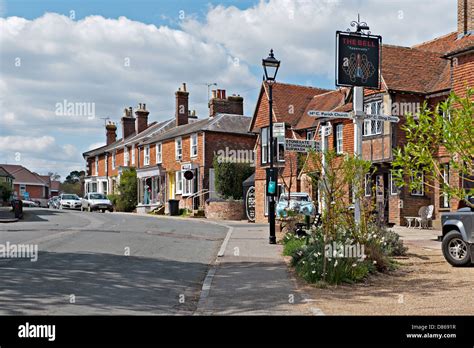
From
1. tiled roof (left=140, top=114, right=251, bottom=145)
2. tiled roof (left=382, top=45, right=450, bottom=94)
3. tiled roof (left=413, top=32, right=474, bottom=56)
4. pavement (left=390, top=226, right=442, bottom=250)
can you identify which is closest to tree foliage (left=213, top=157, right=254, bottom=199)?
tiled roof (left=140, top=114, right=251, bottom=145)

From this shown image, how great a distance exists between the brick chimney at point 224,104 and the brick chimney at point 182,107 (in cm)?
355

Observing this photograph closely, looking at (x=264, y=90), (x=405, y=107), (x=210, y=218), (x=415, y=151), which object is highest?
(x=264, y=90)

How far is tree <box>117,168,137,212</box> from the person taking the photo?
49.2m

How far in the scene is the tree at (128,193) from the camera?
161 feet

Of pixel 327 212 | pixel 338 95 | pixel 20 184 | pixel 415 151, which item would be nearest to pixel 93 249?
pixel 327 212

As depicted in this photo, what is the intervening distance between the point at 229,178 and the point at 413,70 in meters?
15.6

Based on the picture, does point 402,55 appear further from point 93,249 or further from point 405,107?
point 93,249

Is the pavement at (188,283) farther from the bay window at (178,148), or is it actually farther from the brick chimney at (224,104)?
the brick chimney at (224,104)

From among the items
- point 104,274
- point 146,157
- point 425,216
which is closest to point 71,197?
point 146,157

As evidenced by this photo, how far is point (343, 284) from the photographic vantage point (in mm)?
10219

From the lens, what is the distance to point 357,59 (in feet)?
46.0

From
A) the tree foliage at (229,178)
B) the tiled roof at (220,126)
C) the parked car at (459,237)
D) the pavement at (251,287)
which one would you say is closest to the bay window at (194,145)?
the tiled roof at (220,126)

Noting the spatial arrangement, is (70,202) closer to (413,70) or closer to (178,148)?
(178,148)

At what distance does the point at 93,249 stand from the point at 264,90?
2124cm
